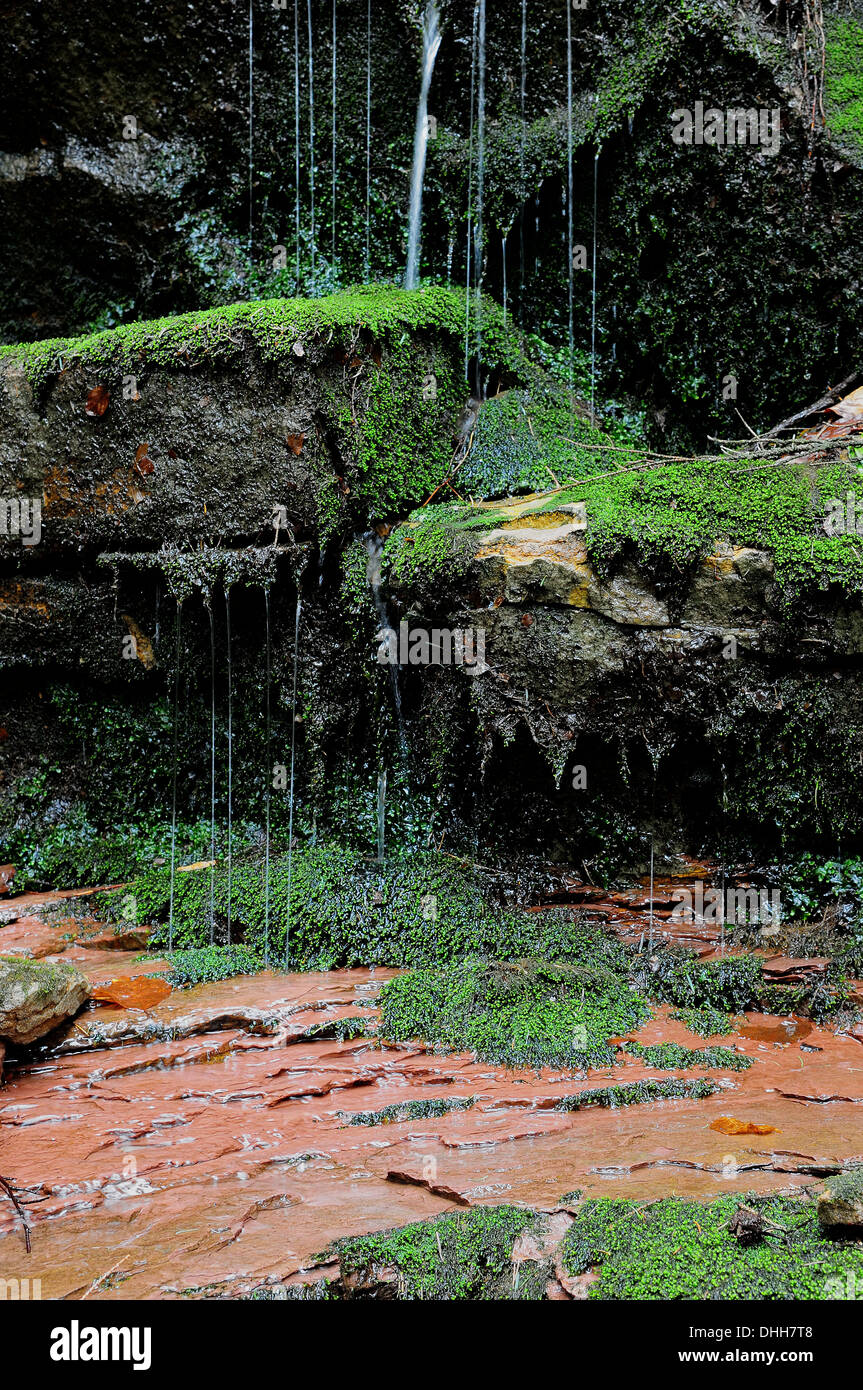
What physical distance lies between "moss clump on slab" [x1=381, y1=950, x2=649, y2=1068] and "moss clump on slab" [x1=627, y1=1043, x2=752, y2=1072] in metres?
0.18

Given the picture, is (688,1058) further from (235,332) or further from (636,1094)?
(235,332)

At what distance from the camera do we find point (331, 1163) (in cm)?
335

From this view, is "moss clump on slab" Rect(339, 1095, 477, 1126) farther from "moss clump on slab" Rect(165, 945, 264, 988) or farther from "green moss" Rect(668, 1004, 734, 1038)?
"moss clump on slab" Rect(165, 945, 264, 988)

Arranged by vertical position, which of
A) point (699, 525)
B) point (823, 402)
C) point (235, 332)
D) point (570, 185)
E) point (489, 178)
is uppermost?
Answer: point (489, 178)

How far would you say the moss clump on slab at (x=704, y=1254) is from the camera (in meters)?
2.16

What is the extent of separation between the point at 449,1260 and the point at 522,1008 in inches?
90.1

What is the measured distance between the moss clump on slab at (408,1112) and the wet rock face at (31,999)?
1.63 m

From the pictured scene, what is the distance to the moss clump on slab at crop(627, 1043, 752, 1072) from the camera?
4.11 m

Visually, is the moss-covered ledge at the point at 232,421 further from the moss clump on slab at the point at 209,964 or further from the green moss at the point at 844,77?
the green moss at the point at 844,77

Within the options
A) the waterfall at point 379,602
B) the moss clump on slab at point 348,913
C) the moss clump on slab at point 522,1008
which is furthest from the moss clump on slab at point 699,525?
the moss clump on slab at point 522,1008

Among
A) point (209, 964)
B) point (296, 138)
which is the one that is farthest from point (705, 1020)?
point (296, 138)

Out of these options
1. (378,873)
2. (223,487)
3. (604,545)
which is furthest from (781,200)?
(378,873)

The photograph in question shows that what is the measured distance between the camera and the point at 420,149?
8328 millimetres

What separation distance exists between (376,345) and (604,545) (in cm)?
244
